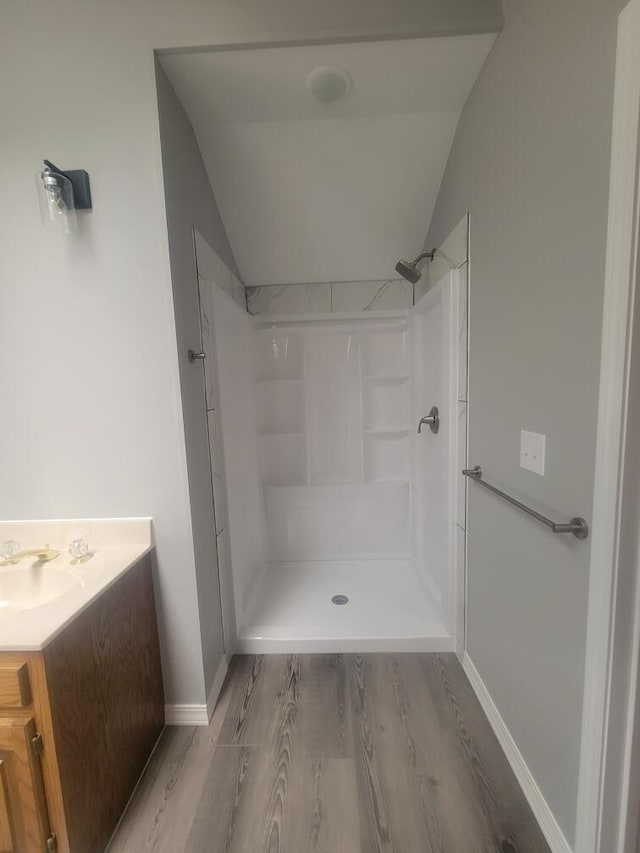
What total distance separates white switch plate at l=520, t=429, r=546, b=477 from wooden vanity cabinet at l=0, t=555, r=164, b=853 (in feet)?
4.42

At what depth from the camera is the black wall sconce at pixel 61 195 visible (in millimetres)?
1119

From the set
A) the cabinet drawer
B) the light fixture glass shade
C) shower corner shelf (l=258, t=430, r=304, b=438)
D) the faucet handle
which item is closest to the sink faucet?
the faucet handle

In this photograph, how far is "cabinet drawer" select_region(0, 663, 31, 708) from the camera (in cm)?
83

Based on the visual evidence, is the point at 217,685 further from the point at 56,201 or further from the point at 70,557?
the point at 56,201

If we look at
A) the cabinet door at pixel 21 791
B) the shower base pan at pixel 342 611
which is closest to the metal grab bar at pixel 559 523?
the shower base pan at pixel 342 611

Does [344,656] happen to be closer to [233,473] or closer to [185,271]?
[233,473]

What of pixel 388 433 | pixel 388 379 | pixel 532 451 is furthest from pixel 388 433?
pixel 532 451

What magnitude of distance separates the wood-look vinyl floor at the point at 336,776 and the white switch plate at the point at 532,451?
1.06 m

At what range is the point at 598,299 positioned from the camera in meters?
0.81

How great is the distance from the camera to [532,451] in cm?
108

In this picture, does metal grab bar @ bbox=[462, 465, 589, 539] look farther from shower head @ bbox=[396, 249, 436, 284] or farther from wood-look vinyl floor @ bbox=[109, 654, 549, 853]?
shower head @ bbox=[396, 249, 436, 284]

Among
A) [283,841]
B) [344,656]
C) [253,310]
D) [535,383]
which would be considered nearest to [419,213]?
[253,310]

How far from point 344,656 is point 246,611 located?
60 cm

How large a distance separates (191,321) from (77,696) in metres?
1.22
